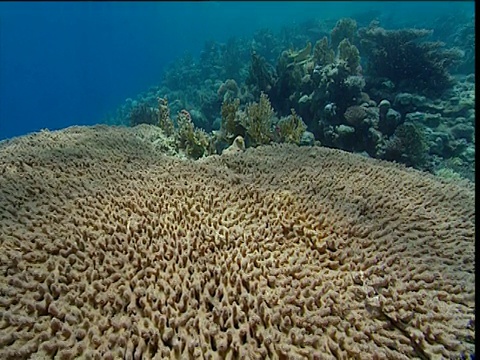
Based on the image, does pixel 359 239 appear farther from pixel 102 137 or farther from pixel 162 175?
pixel 102 137

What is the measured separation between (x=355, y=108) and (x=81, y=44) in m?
165

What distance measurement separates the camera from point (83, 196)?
9.30 feet

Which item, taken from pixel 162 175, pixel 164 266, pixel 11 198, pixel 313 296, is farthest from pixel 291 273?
pixel 11 198

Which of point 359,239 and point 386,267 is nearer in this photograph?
point 386,267

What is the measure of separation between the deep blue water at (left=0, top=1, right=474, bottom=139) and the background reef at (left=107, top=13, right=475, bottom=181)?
56792 millimetres

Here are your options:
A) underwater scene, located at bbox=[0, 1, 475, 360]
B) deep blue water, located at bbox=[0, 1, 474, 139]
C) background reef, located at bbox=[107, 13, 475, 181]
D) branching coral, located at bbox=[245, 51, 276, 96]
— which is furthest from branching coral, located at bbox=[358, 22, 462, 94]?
deep blue water, located at bbox=[0, 1, 474, 139]

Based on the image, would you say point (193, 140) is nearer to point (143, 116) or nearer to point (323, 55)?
point (323, 55)

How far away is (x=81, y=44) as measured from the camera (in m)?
142

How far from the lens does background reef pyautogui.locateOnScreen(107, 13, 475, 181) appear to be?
229 inches

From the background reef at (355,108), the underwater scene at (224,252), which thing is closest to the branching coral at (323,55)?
the background reef at (355,108)

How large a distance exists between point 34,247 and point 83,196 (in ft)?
2.24

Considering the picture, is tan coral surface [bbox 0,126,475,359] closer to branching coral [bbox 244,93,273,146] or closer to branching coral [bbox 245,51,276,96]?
branching coral [bbox 244,93,273,146]

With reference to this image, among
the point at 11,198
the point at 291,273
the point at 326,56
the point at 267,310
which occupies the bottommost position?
the point at 267,310

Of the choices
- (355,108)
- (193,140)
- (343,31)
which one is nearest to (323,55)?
(355,108)
